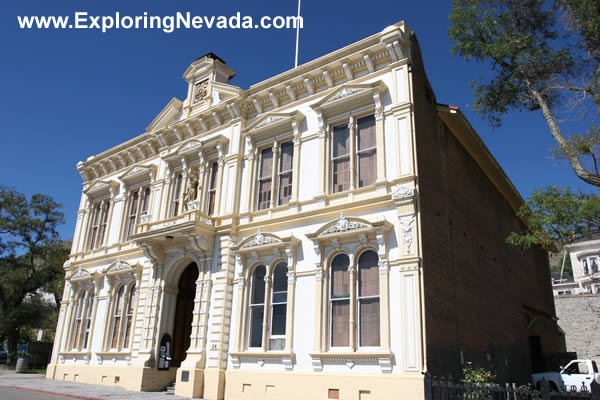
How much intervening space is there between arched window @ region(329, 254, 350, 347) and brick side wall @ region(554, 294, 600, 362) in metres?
31.9

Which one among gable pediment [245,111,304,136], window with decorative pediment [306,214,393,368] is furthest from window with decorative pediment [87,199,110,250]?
window with decorative pediment [306,214,393,368]

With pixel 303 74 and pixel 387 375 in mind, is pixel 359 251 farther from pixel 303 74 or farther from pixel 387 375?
pixel 303 74

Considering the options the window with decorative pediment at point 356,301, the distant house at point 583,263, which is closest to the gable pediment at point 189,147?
the window with decorative pediment at point 356,301

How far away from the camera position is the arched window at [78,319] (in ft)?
75.8

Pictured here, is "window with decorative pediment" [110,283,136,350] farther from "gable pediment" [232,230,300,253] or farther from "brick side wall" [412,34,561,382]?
"brick side wall" [412,34,561,382]

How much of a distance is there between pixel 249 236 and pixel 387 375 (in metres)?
7.04

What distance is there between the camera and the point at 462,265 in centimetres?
1639

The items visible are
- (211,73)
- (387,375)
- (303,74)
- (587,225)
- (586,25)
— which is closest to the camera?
(387,375)

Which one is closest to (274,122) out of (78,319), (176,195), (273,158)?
(273,158)

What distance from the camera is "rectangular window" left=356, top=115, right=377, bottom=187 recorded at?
1512cm

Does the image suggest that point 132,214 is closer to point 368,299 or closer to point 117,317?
point 117,317

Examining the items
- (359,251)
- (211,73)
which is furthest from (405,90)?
(211,73)

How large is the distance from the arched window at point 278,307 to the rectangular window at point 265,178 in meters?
2.78

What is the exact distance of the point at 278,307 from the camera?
15.5m
